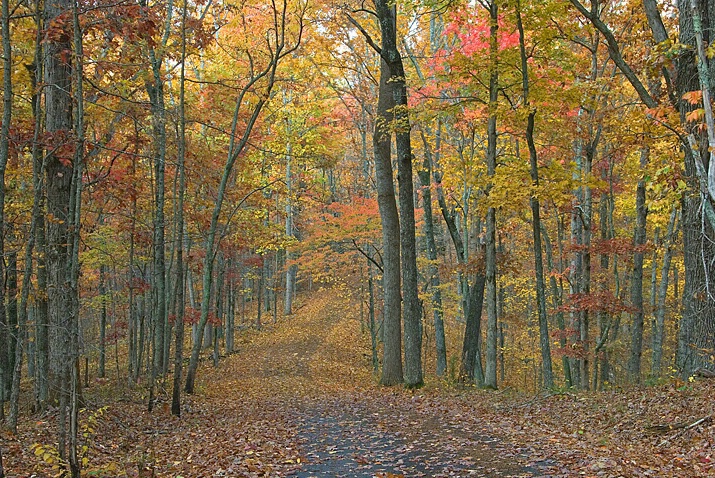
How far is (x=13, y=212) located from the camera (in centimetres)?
1064

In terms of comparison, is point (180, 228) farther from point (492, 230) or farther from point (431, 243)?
point (431, 243)

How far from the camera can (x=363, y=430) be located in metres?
7.91

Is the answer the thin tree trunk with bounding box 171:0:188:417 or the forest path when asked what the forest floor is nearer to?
the forest path

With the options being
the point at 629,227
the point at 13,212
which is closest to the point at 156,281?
the point at 13,212

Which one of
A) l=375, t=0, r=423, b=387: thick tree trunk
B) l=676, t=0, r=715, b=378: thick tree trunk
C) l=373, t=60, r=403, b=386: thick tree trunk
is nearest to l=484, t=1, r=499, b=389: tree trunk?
l=375, t=0, r=423, b=387: thick tree trunk

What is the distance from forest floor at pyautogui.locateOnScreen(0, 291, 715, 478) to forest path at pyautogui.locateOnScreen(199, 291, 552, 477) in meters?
0.03

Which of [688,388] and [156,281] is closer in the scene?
[688,388]

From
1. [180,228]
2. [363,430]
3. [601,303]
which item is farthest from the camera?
[601,303]

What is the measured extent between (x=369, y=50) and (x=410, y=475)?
625 inches

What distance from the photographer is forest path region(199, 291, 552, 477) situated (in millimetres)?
5758

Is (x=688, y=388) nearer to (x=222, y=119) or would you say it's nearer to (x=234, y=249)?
(x=222, y=119)

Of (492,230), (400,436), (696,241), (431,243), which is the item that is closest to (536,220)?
(492,230)

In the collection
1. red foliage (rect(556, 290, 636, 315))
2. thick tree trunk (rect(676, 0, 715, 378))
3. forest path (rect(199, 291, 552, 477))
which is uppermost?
thick tree trunk (rect(676, 0, 715, 378))

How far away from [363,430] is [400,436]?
2.59ft
